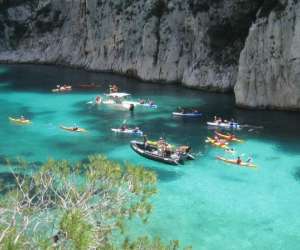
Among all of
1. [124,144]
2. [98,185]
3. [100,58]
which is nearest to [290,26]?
[124,144]

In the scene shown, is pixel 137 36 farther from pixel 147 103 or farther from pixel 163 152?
pixel 163 152

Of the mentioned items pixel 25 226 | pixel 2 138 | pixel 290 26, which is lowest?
pixel 2 138

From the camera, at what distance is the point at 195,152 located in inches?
2077

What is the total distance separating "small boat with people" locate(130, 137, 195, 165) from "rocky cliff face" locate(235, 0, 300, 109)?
2028 centimetres

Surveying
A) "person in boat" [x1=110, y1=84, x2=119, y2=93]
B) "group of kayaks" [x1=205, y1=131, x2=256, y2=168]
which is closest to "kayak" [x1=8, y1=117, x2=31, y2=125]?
"person in boat" [x1=110, y1=84, x2=119, y2=93]

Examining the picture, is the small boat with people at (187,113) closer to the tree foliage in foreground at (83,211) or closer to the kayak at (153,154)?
the kayak at (153,154)

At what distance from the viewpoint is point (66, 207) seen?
16828 mm

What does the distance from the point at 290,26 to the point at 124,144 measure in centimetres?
2555

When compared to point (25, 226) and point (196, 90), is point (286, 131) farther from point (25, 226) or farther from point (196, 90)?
point (25, 226)

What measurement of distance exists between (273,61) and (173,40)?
81.1 feet

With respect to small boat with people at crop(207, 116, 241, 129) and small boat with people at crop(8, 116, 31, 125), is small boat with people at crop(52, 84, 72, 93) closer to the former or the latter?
small boat with people at crop(8, 116, 31, 125)

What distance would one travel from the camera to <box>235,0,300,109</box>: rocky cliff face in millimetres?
66688

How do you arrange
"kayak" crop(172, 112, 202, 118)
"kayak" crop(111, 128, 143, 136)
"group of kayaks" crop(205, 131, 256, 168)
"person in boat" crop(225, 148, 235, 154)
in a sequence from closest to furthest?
"group of kayaks" crop(205, 131, 256, 168), "person in boat" crop(225, 148, 235, 154), "kayak" crop(111, 128, 143, 136), "kayak" crop(172, 112, 202, 118)

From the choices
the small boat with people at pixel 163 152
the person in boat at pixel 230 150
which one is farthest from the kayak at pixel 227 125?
the small boat with people at pixel 163 152
